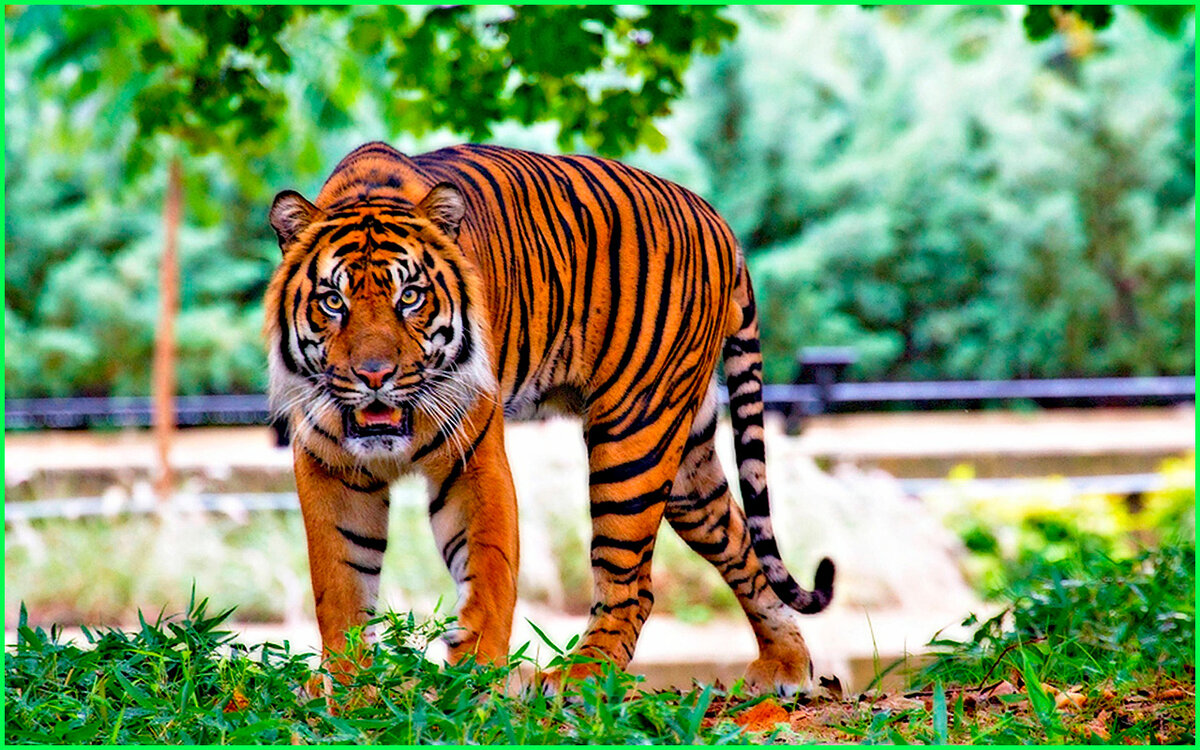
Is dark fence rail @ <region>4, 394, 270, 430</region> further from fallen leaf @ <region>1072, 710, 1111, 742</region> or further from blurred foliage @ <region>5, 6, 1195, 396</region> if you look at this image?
fallen leaf @ <region>1072, 710, 1111, 742</region>

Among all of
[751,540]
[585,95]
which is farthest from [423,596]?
[751,540]

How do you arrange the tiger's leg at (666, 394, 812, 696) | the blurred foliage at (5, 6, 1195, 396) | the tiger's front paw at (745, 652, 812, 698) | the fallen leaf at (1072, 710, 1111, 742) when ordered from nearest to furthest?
the fallen leaf at (1072, 710, 1111, 742) → the tiger's front paw at (745, 652, 812, 698) → the tiger's leg at (666, 394, 812, 696) → the blurred foliage at (5, 6, 1195, 396)

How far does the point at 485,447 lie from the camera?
339 cm

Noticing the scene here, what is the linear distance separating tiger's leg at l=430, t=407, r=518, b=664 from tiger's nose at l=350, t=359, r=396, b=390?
32cm

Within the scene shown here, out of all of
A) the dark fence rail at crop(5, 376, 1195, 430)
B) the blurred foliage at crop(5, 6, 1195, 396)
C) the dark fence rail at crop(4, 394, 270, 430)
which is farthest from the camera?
the blurred foliage at crop(5, 6, 1195, 396)

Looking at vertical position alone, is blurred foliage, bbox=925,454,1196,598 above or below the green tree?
below

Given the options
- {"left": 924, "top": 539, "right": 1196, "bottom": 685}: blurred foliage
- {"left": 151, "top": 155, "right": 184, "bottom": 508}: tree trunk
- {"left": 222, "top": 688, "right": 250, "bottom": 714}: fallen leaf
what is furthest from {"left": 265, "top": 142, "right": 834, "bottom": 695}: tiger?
{"left": 151, "top": 155, "right": 184, "bottom": 508}: tree trunk

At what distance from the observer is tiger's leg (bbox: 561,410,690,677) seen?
371 centimetres

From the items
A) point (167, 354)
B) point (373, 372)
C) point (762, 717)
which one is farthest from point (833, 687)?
point (167, 354)

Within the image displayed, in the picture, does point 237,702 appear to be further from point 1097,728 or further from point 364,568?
point 1097,728

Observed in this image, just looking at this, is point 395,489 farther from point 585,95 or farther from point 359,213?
point 359,213

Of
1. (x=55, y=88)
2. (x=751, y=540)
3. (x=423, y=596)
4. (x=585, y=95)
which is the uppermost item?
(x=55, y=88)

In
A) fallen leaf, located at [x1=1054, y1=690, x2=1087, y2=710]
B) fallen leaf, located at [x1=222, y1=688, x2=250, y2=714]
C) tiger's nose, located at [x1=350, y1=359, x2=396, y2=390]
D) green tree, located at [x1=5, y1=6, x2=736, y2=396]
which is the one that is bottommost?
fallen leaf, located at [x1=1054, y1=690, x2=1087, y2=710]

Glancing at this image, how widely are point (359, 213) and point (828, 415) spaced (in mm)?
10276
